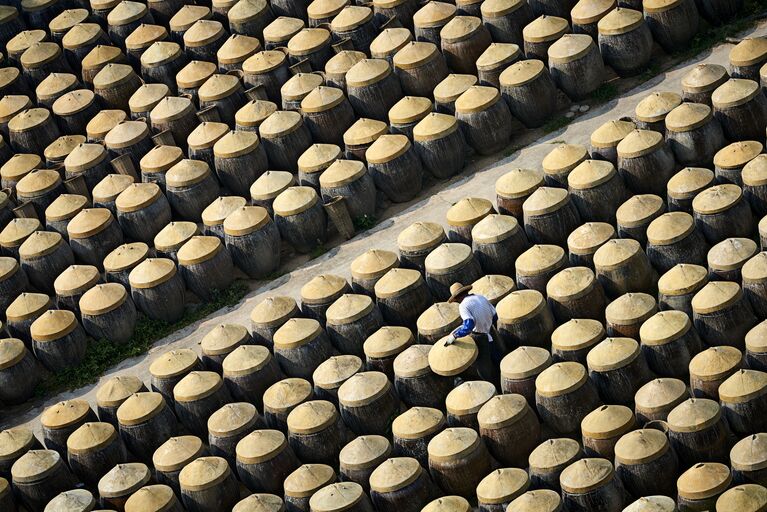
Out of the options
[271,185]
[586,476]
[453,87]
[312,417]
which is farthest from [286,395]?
[453,87]

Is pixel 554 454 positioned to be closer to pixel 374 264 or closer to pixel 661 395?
pixel 661 395

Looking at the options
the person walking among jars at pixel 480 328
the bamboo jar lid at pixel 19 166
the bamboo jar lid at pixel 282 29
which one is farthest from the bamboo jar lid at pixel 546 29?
the bamboo jar lid at pixel 19 166

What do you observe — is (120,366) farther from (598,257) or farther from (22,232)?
(598,257)

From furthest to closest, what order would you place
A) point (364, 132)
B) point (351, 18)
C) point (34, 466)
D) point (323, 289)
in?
1. point (351, 18)
2. point (364, 132)
3. point (323, 289)
4. point (34, 466)

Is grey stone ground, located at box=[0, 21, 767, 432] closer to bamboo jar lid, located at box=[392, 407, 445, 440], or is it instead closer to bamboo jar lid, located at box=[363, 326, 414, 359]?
bamboo jar lid, located at box=[363, 326, 414, 359]

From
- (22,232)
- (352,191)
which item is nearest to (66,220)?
(22,232)

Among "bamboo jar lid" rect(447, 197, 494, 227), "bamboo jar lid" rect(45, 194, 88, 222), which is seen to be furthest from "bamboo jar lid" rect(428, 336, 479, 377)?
"bamboo jar lid" rect(45, 194, 88, 222)

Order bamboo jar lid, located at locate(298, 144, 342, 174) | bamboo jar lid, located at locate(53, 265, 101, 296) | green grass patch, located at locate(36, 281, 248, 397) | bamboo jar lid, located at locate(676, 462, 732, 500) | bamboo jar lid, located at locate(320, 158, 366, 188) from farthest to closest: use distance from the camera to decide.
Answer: bamboo jar lid, located at locate(298, 144, 342, 174), bamboo jar lid, located at locate(320, 158, 366, 188), bamboo jar lid, located at locate(53, 265, 101, 296), green grass patch, located at locate(36, 281, 248, 397), bamboo jar lid, located at locate(676, 462, 732, 500)
